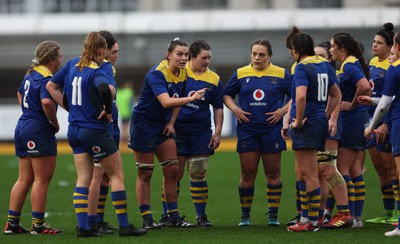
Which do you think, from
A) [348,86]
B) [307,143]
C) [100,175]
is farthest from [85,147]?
[348,86]

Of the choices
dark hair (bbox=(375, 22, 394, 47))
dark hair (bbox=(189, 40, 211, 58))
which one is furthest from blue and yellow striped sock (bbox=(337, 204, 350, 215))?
dark hair (bbox=(189, 40, 211, 58))

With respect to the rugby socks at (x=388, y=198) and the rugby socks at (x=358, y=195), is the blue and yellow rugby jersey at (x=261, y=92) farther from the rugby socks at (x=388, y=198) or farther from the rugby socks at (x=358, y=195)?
the rugby socks at (x=388, y=198)

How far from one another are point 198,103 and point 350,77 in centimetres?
192

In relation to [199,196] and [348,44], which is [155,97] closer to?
[199,196]

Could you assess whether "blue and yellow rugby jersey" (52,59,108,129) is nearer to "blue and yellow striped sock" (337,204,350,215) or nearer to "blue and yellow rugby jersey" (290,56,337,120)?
"blue and yellow rugby jersey" (290,56,337,120)

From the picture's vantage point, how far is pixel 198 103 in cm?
1144

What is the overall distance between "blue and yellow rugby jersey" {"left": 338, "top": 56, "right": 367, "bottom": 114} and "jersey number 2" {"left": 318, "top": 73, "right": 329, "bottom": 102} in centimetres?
73

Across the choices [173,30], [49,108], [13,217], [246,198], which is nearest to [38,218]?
[13,217]

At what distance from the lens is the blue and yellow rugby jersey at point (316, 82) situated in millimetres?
9906

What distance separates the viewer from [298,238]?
374 inches

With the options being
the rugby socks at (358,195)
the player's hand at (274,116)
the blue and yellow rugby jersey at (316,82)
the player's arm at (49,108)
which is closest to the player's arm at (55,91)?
the player's arm at (49,108)

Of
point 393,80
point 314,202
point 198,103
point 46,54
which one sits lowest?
point 314,202

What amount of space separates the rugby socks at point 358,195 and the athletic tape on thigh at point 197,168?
1.85m

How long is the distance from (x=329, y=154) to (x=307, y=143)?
0.64m
